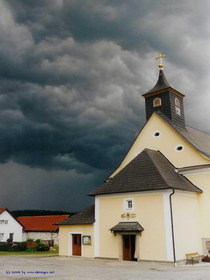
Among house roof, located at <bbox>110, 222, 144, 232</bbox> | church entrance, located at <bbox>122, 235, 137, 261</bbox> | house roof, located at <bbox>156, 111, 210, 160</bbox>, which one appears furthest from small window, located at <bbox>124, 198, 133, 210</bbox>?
house roof, located at <bbox>156, 111, 210, 160</bbox>

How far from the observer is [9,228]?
206ft

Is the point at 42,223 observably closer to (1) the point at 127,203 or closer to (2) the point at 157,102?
(2) the point at 157,102

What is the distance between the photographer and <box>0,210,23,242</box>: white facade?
6234 centimetres

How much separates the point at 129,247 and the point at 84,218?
17.7ft

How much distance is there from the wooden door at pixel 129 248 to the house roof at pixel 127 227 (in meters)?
1.02

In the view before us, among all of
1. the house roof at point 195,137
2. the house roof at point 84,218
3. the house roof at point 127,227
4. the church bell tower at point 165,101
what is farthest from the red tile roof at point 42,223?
the house roof at point 127,227

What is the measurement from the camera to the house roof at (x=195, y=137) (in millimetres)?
32244

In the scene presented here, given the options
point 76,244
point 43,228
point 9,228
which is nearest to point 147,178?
point 76,244

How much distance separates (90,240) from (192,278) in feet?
44.2

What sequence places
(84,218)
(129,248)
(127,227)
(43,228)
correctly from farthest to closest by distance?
(43,228)
(84,218)
(129,248)
(127,227)

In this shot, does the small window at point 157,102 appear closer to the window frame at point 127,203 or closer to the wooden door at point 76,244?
the window frame at point 127,203

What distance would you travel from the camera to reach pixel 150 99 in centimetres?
3650

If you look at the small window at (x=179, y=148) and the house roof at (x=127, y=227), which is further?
the small window at (x=179, y=148)

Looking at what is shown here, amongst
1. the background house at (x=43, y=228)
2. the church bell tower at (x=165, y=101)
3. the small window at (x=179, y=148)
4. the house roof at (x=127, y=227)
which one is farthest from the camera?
the background house at (x=43, y=228)
